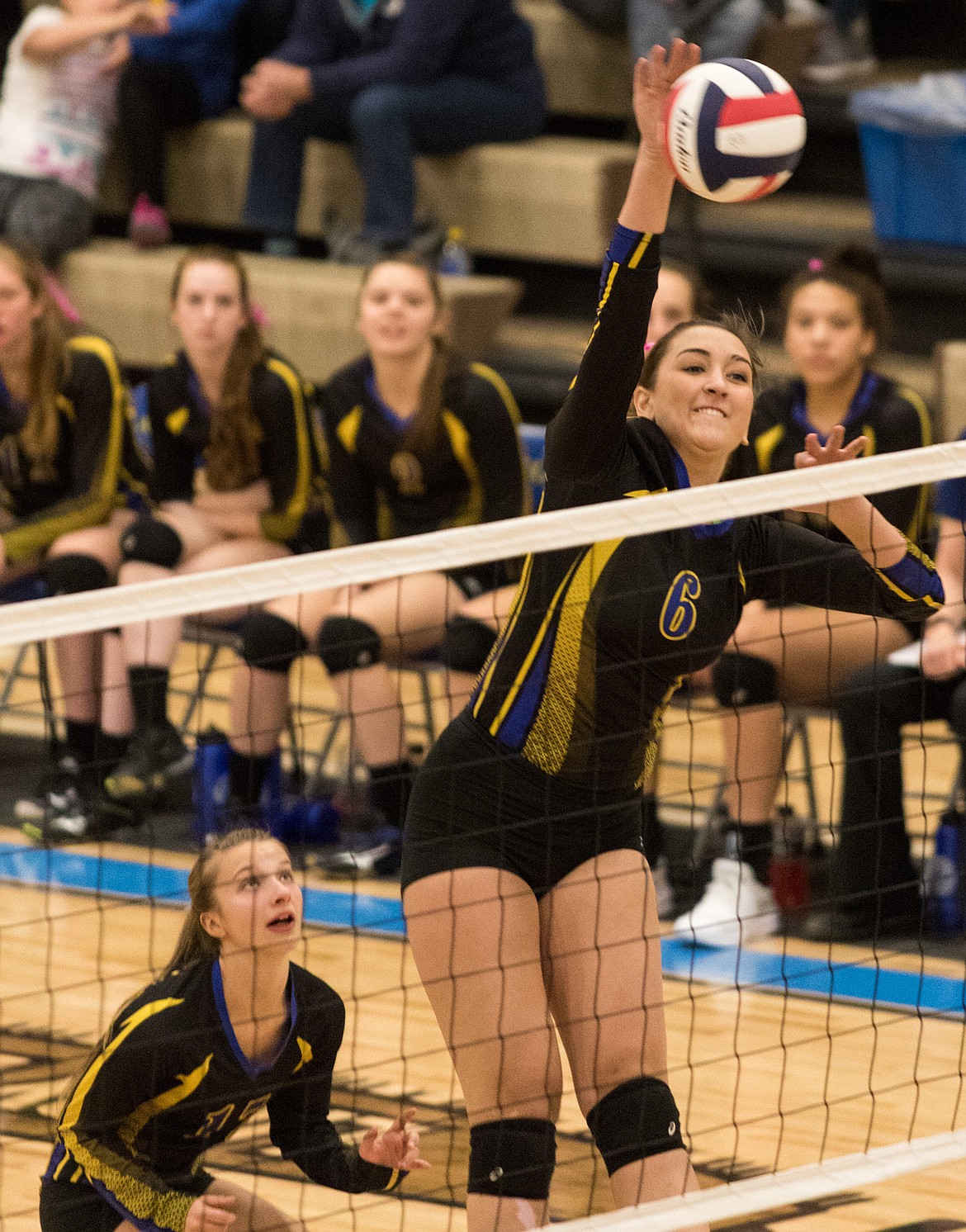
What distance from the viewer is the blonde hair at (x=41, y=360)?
6121 millimetres

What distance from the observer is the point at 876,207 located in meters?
7.44

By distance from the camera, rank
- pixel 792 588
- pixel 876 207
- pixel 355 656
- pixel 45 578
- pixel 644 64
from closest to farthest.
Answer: pixel 644 64, pixel 792 588, pixel 355 656, pixel 45 578, pixel 876 207

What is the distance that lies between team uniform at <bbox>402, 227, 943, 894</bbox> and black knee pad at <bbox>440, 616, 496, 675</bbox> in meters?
2.18

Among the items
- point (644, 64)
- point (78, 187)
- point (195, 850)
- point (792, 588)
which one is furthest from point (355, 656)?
point (78, 187)

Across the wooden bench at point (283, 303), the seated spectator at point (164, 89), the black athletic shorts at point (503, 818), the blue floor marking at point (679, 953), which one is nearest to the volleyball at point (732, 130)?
the black athletic shorts at point (503, 818)

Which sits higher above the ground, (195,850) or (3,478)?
(3,478)

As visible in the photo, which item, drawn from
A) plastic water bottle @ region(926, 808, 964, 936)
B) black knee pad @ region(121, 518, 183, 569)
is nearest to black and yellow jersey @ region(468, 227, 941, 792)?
plastic water bottle @ region(926, 808, 964, 936)

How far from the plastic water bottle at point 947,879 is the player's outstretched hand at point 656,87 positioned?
103 inches

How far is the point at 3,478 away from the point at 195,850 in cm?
129

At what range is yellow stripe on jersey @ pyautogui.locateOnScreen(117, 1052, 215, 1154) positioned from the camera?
3324mm

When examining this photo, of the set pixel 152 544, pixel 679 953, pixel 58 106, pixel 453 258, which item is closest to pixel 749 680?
pixel 679 953

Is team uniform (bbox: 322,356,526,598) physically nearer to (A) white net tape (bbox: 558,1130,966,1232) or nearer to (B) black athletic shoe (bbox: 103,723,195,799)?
(B) black athletic shoe (bbox: 103,723,195,799)

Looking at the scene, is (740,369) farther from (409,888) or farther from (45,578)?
(45,578)

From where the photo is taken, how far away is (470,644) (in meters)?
5.52
